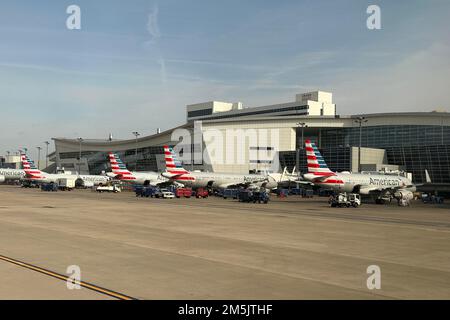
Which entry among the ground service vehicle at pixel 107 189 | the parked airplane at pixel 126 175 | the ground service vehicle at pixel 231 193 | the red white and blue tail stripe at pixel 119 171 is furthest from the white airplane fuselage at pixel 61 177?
the ground service vehicle at pixel 231 193

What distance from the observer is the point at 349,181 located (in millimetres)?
70625

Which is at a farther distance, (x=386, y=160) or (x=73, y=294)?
(x=386, y=160)

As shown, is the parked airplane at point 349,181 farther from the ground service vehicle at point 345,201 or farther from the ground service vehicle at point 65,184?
the ground service vehicle at point 65,184

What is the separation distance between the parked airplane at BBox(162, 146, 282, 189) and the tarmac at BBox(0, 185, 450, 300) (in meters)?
55.0

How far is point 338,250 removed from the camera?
22.0 meters

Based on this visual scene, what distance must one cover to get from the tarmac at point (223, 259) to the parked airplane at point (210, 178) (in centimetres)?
5499

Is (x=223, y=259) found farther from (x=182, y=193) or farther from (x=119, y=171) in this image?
(x=119, y=171)

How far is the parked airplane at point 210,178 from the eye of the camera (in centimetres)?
8833

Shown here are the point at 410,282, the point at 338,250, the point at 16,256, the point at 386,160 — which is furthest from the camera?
the point at 386,160

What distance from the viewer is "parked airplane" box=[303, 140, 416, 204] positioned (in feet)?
222
